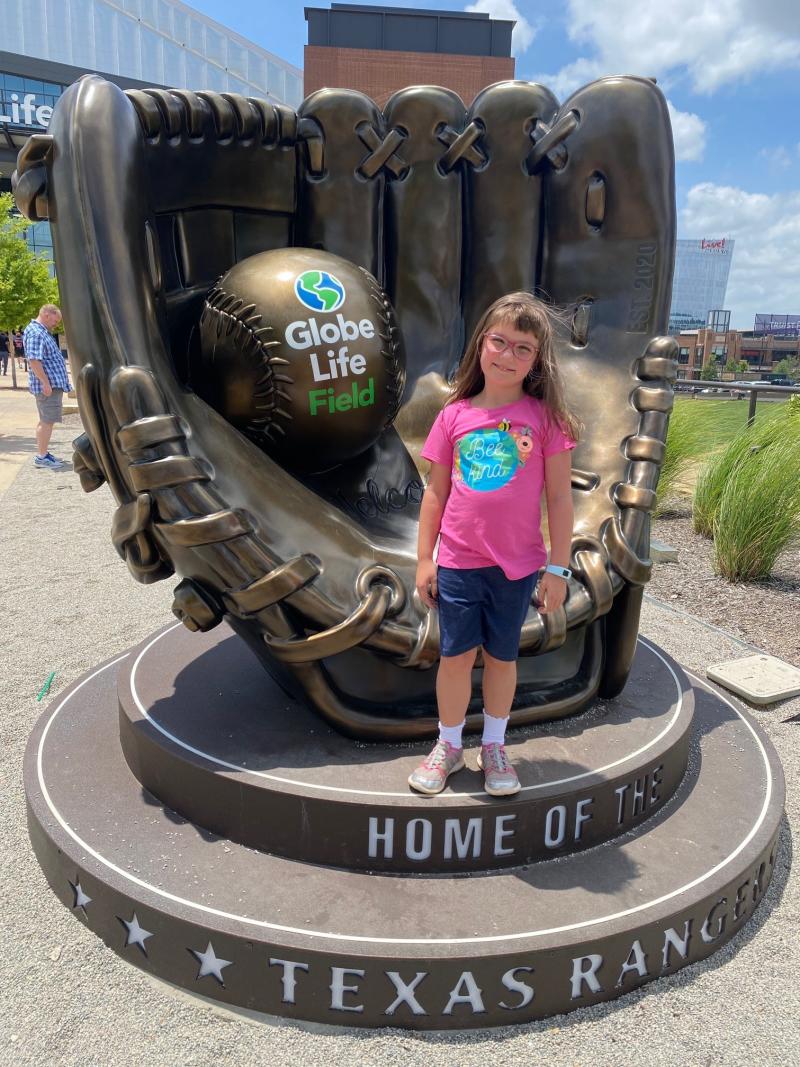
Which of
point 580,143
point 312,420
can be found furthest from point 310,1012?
point 580,143

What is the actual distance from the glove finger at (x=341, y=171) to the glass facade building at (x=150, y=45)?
1869 inches

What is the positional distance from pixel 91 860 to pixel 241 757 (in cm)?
46

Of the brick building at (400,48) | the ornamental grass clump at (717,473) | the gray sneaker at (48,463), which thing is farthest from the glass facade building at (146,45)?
the ornamental grass clump at (717,473)

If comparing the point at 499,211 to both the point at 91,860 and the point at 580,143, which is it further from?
the point at 91,860

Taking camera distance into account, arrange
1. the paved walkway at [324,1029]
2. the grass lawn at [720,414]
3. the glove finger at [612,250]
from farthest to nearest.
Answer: the grass lawn at [720,414] → the glove finger at [612,250] → the paved walkway at [324,1029]

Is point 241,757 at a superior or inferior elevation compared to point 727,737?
superior

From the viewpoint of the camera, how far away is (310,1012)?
1.79 m

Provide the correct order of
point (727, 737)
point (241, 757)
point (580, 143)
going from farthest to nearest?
point (580, 143) → point (727, 737) → point (241, 757)

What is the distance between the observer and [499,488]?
1.96 m

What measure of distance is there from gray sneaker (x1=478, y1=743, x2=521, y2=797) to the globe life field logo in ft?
3.71

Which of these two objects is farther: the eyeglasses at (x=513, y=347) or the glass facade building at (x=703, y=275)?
the glass facade building at (x=703, y=275)

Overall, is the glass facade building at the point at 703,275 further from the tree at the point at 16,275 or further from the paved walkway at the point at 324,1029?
the paved walkway at the point at 324,1029

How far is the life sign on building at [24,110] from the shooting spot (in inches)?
1255

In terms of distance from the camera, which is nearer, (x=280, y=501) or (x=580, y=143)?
(x=280, y=501)
